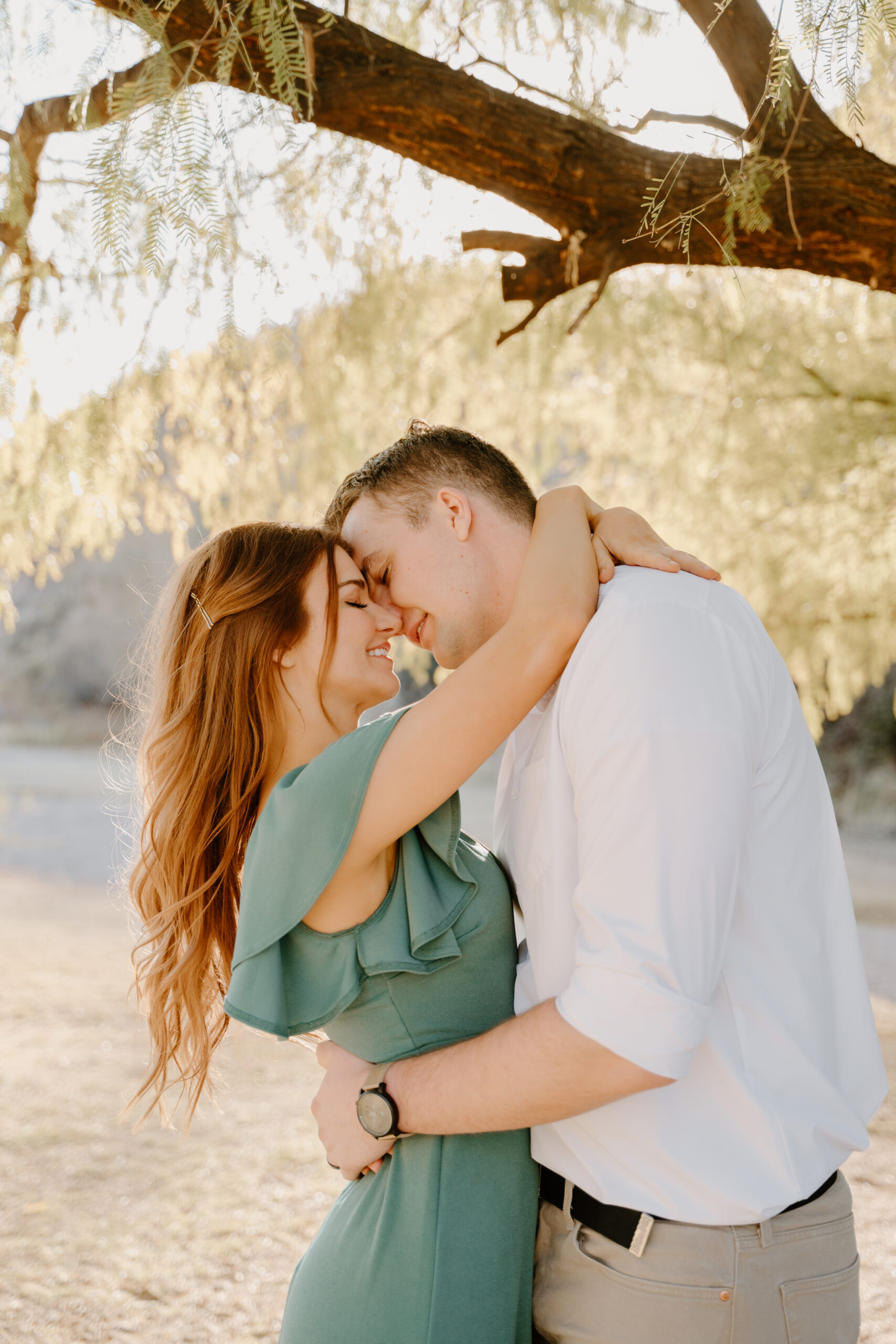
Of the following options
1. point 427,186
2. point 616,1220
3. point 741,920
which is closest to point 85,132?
point 427,186

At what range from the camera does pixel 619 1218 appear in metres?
1.38

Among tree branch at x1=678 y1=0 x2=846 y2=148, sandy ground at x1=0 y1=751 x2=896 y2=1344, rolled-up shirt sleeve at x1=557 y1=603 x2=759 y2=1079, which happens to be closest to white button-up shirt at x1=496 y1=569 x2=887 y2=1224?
rolled-up shirt sleeve at x1=557 y1=603 x2=759 y2=1079

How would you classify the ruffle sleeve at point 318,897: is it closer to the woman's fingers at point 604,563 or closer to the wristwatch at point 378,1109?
the wristwatch at point 378,1109

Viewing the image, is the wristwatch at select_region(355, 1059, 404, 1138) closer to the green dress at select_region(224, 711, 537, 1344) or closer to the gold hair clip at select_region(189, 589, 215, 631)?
the green dress at select_region(224, 711, 537, 1344)

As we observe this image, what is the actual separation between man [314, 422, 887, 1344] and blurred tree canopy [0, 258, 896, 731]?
2.73 meters

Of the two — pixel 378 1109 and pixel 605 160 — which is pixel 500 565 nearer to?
pixel 378 1109

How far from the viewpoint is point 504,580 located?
1952 mm

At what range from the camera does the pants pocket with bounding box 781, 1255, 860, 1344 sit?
133 centimetres

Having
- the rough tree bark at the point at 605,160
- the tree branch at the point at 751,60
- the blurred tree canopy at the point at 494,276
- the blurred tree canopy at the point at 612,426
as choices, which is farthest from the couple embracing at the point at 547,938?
the blurred tree canopy at the point at 612,426

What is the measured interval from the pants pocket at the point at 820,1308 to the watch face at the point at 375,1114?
0.57 metres

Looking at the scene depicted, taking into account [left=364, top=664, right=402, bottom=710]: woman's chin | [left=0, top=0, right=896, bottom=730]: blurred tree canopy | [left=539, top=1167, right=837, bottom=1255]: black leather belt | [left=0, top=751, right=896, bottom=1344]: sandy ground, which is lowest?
[left=0, top=751, right=896, bottom=1344]: sandy ground

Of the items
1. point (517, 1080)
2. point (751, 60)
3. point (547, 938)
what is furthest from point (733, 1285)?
point (751, 60)

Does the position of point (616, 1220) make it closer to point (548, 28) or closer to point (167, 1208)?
point (548, 28)

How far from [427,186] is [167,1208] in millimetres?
4398
